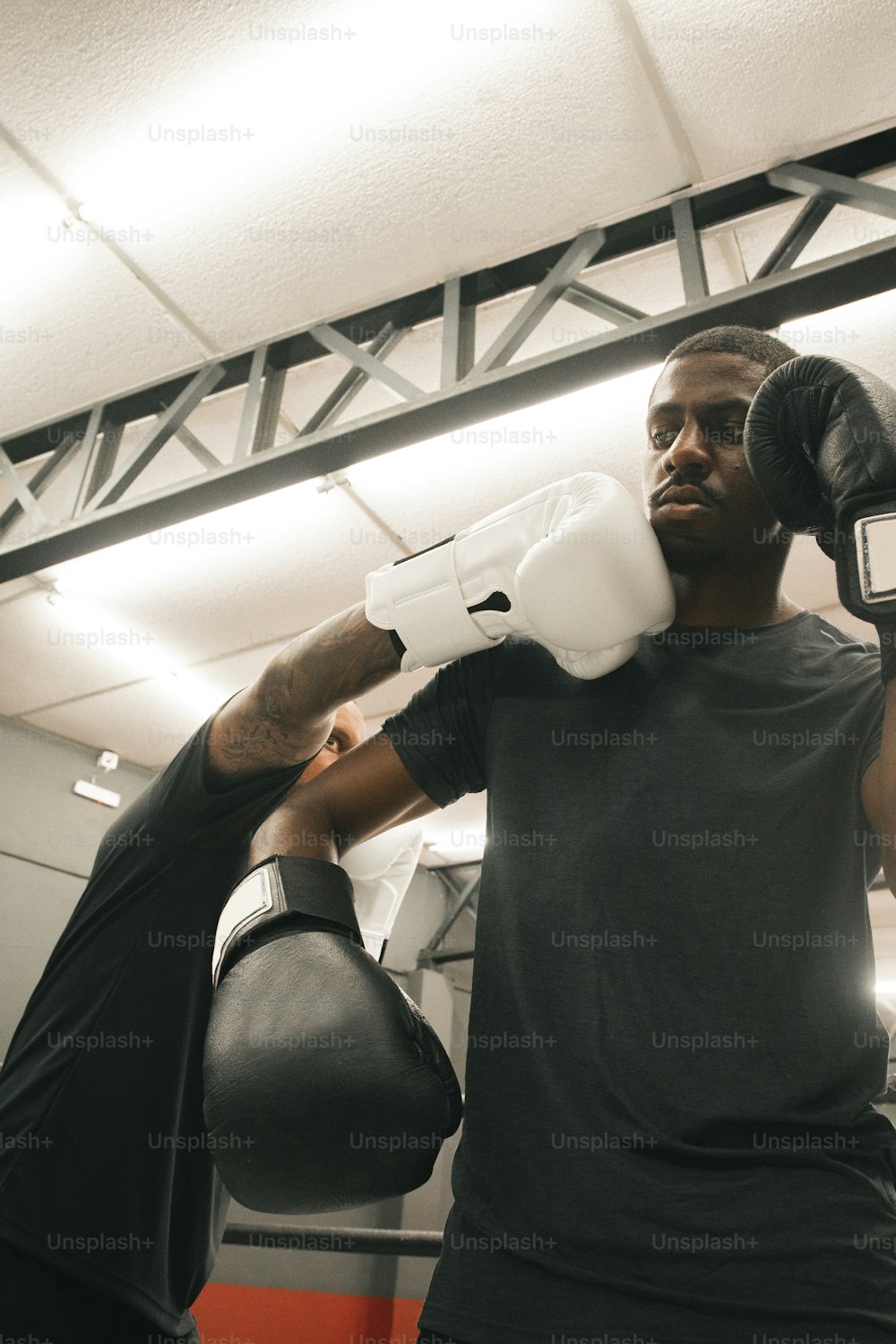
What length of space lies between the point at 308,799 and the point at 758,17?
202 cm

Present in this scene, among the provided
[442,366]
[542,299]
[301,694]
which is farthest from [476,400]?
[301,694]

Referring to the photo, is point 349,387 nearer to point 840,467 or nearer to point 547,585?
point 547,585

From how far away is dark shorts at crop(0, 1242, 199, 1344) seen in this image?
4.74ft

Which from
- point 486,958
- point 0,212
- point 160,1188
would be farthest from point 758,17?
point 160,1188

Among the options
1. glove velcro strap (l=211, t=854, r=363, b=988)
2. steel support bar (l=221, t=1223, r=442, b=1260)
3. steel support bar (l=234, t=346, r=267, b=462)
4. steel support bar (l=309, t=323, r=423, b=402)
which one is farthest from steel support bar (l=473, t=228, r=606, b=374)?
steel support bar (l=221, t=1223, r=442, b=1260)

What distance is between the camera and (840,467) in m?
0.94

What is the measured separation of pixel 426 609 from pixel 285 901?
1.28 ft

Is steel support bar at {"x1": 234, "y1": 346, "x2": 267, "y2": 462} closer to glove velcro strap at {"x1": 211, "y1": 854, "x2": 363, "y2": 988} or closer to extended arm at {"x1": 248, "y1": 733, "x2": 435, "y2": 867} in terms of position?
extended arm at {"x1": 248, "y1": 733, "x2": 435, "y2": 867}

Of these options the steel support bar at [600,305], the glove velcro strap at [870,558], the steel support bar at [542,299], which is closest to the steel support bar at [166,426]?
the steel support bar at [542,299]

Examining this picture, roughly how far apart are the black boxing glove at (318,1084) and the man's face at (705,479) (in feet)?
2.13

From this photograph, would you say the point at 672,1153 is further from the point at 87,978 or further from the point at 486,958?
the point at 87,978

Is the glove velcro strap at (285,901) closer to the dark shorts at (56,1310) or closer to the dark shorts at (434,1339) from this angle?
the dark shorts at (434,1339)

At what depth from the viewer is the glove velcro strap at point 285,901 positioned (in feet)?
3.46

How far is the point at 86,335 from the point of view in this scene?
10.1 feet
